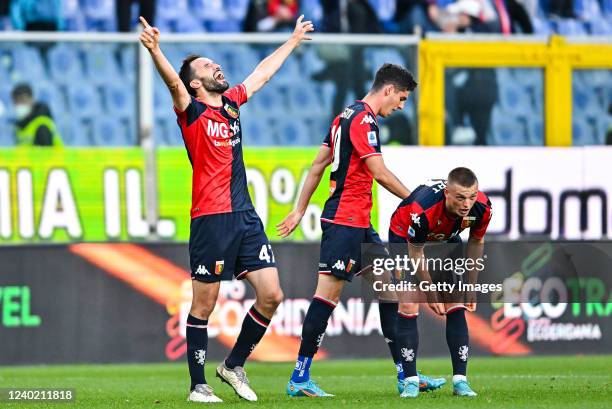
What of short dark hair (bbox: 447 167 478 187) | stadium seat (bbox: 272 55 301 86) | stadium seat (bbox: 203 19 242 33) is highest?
stadium seat (bbox: 203 19 242 33)

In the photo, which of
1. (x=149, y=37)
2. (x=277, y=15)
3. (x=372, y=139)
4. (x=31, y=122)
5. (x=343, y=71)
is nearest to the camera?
(x=149, y=37)

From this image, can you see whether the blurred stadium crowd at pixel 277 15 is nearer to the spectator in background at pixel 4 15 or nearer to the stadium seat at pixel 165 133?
Answer: the spectator in background at pixel 4 15

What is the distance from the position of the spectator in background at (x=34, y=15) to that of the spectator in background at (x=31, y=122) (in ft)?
4.60

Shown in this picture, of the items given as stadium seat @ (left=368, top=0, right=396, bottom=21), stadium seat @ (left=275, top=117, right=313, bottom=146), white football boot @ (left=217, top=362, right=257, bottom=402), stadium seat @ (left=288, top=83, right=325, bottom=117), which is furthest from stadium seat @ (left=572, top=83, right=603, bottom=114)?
white football boot @ (left=217, top=362, right=257, bottom=402)

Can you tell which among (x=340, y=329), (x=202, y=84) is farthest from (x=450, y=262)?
(x=340, y=329)

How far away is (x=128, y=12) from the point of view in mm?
15539

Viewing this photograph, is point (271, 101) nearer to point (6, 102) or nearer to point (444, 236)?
point (6, 102)

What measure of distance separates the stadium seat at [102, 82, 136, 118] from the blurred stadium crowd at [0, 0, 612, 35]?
1.52 metres

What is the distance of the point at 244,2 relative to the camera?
52.5ft

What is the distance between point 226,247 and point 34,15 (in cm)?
768

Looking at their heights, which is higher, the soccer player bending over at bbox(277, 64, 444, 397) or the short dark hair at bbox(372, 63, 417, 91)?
the short dark hair at bbox(372, 63, 417, 91)

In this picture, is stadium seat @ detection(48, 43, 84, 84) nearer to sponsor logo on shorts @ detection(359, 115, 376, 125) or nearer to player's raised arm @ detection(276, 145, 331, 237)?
player's raised arm @ detection(276, 145, 331, 237)

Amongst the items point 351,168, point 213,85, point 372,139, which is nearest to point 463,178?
point 372,139

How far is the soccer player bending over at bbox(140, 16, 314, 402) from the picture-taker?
27.7ft
